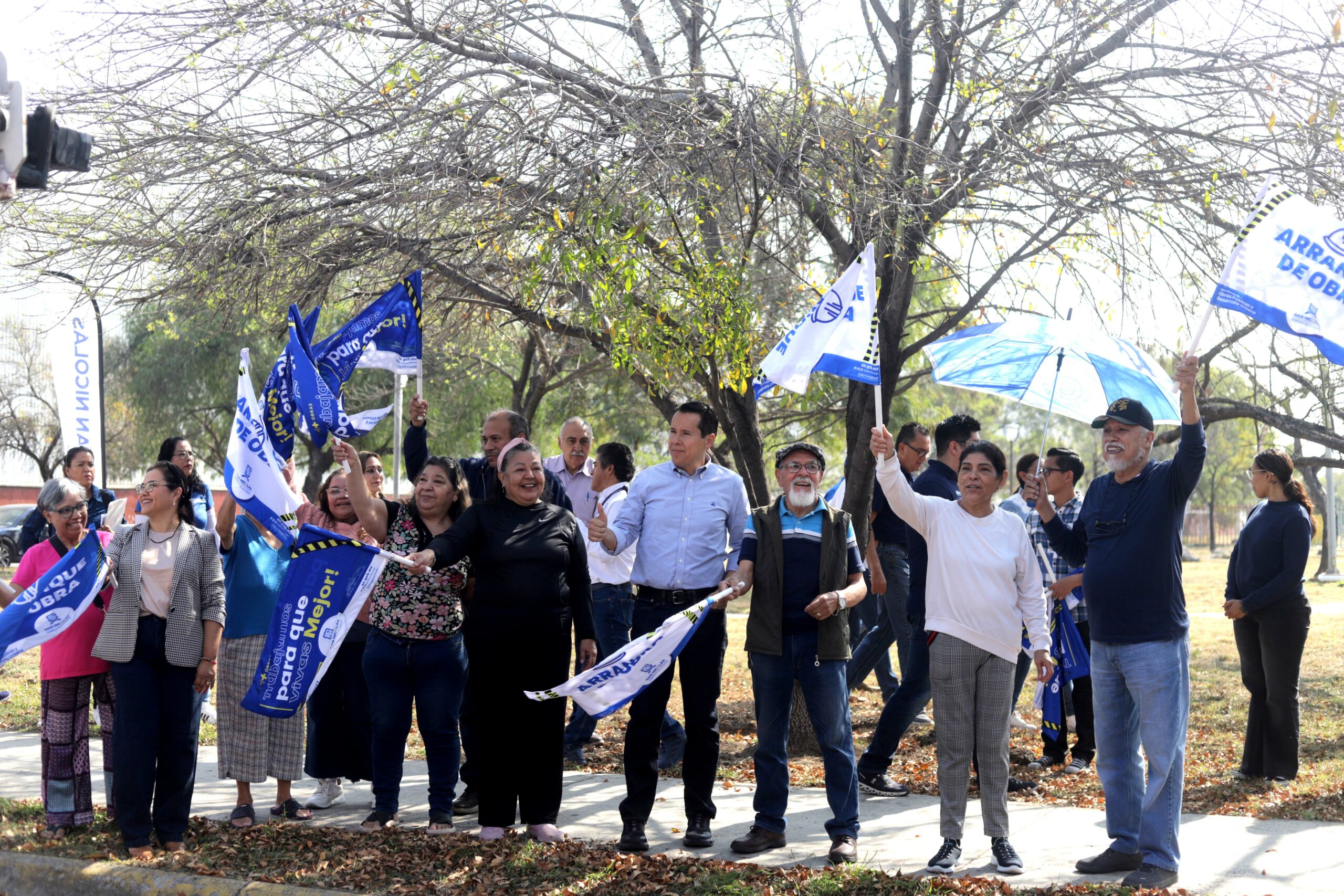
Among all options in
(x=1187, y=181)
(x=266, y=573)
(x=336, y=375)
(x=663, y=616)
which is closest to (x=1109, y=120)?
(x=1187, y=181)

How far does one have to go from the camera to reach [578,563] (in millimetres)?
6340

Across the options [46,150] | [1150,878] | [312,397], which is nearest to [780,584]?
[1150,878]

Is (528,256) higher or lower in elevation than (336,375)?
higher

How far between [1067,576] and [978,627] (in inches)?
96.0

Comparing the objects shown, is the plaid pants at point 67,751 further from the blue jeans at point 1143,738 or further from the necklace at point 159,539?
the blue jeans at point 1143,738

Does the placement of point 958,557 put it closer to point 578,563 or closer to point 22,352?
point 578,563

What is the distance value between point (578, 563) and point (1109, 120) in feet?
16.2

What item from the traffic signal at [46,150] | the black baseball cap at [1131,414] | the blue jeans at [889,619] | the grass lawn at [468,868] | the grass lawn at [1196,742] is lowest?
the grass lawn at [1196,742]

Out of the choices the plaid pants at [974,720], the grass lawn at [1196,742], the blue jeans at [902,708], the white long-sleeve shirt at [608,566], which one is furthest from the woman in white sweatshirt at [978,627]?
the white long-sleeve shirt at [608,566]

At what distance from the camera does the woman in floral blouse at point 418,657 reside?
21.0ft

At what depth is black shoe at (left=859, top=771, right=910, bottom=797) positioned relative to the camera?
727 centimetres

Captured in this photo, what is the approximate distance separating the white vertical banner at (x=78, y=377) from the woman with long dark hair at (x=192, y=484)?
0.91 metres

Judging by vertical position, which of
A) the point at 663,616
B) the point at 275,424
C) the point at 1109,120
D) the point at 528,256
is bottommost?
the point at 663,616

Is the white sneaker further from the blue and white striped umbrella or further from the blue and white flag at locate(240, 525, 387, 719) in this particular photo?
the blue and white striped umbrella
